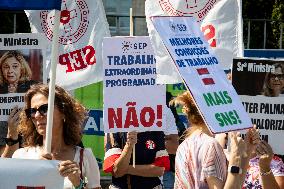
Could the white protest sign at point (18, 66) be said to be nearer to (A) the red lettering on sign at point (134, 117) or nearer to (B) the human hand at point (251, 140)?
(A) the red lettering on sign at point (134, 117)

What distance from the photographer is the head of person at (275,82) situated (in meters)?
5.61

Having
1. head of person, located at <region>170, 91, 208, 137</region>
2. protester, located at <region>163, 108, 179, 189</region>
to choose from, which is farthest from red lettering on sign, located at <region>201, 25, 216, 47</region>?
head of person, located at <region>170, 91, 208, 137</region>

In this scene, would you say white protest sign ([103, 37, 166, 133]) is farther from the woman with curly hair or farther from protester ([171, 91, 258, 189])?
protester ([171, 91, 258, 189])

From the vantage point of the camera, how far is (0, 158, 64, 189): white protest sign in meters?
4.61

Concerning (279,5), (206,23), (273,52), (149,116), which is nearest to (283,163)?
(149,116)

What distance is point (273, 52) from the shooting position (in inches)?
404

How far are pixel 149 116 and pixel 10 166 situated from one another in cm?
233

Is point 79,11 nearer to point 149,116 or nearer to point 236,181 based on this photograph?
point 149,116

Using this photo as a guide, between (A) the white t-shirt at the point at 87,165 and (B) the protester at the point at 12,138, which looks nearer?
(A) the white t-shirt at the point at 87,165

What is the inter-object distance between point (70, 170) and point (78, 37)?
4.29m

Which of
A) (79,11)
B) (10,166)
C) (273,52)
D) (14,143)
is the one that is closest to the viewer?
(10,166)

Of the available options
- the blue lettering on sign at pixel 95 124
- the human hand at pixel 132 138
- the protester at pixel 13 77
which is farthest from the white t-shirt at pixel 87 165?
the blue lettering on sign at pixel 95 124

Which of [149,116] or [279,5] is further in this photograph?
[279,5]

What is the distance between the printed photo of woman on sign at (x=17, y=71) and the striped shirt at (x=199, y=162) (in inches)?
77.0
